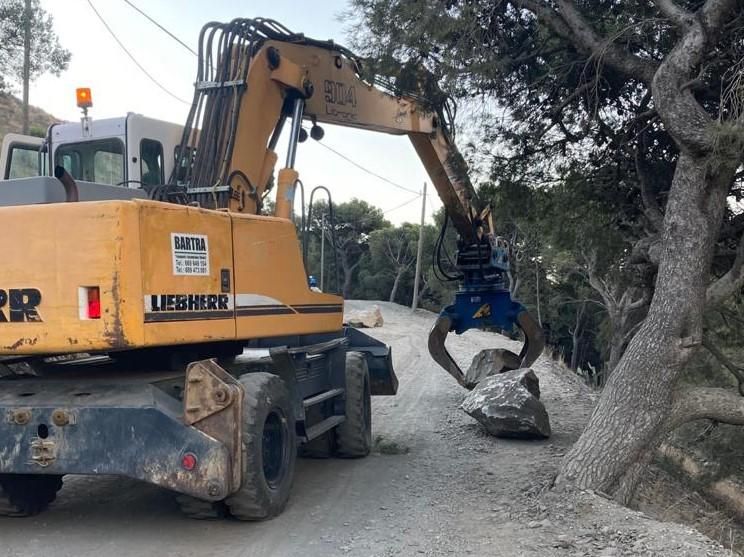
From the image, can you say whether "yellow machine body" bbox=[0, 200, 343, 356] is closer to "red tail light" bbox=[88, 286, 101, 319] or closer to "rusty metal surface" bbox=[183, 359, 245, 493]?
"red tail light" bbox=[88, 286, 101, 319]

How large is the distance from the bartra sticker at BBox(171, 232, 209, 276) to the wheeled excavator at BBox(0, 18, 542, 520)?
0.04 feet

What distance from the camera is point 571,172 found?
35.5ft

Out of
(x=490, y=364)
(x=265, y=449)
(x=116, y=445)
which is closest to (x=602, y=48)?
(x=265, y=449)

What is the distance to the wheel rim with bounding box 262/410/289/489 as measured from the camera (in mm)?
6207

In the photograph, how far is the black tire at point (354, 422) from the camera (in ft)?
28.8

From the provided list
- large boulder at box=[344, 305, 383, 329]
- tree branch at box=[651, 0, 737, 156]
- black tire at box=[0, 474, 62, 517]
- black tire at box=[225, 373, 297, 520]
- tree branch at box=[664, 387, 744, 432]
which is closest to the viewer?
black tire at box=[225, 373, 297, 520]

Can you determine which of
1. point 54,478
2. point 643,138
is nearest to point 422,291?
point 643,138

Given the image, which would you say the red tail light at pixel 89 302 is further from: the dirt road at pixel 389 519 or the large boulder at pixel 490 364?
the large boulder at pixel 490 364

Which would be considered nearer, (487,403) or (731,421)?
(731,421)

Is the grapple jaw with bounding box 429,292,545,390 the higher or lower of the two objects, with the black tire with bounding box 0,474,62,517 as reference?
higher

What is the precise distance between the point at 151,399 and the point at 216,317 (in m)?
0.75

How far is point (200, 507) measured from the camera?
5.98m

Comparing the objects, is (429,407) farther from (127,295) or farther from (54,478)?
(127,295)

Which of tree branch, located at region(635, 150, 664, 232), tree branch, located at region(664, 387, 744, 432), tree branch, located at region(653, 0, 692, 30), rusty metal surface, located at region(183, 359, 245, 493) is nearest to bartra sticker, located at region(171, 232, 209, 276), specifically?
rusty metal surface, located at region(183, 359, 245, 493)
